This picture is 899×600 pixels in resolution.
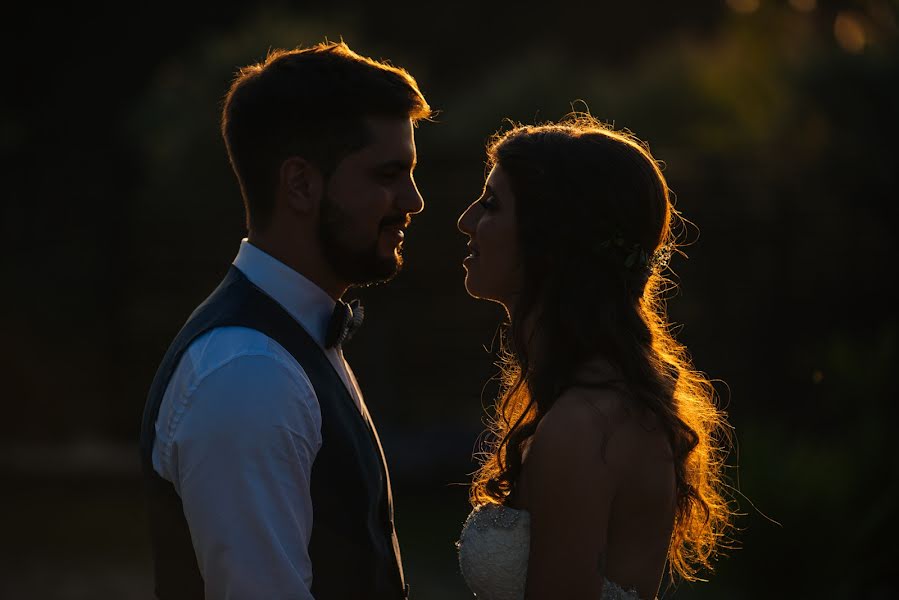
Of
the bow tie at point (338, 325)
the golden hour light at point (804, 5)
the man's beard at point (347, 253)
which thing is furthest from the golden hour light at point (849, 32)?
the bow tie at point (338, 325)

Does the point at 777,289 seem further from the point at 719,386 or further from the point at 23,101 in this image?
the point at 23,101

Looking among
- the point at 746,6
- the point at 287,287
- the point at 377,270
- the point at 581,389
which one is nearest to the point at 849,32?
the point at 746,6

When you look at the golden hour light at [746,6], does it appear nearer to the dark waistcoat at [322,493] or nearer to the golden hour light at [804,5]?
the golden hour light at [804,5]

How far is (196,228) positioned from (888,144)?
21.8 feet

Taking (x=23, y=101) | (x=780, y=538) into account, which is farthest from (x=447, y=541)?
(x=23, y=101)

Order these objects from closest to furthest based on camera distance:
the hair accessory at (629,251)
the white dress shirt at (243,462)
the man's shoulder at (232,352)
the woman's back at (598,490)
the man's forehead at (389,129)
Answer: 1. the white dress shirt at (243,462)
2. the man's shoulder at (232,352)
3. the woman's back at (598,490)
4. the man's forehead at (389,129)
5. the hair accessory at (629,251)

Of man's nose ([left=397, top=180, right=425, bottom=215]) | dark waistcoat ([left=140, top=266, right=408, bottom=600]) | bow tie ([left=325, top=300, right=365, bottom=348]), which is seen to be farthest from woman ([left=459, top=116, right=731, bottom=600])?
bow tie ([left=325, top=300, right=365, bottom=348])

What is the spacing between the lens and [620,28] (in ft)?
87.0

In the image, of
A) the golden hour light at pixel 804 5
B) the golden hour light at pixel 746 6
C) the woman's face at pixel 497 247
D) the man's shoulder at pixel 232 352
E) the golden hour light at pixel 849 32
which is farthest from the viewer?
the golden hour light at pixel 746 6

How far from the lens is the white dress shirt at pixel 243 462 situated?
269 cm

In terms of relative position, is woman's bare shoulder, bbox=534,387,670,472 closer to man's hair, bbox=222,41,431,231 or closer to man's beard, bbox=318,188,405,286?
man's beard, bbox=318,188,405,286

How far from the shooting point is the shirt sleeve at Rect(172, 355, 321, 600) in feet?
8.84

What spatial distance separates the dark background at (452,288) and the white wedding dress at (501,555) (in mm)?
3666

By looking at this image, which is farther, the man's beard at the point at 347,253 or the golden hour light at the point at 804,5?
the golden hour light at the point at 804,5
